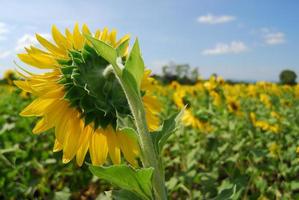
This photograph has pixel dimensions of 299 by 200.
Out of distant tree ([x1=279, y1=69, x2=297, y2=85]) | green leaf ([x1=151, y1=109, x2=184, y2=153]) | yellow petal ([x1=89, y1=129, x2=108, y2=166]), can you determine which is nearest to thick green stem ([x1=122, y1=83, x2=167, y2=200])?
green leaf ([x1=151, y1=109, x2=184, y2=153])

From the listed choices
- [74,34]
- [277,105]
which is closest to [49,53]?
[74,34]

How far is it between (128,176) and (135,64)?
212 mm

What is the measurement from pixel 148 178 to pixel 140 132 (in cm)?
13

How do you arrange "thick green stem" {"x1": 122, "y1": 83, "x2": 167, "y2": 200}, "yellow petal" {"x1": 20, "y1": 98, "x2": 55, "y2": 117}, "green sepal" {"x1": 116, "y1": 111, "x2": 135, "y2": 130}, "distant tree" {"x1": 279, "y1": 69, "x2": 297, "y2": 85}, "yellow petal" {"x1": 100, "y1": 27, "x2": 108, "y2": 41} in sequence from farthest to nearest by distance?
"distant tree" {"x1": 279, "y1": 69, "x2": 297, "y2": 85} → "yellow petal" {"x1": 100, "y1": 27, "x2": 108, "y2": 41} → "yellow petal" {"x1": 20, "y1": 98, "x2": 55, "y2": 117} → "green sepal" {"x1": 116, "y1": 111, "x2": 135, "y2": 130} → "thick green stem" {"x1": 122, "y1": 83, "x2": 167, "y2": 200}

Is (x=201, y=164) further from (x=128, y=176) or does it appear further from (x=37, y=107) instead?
(x=128, y=176)

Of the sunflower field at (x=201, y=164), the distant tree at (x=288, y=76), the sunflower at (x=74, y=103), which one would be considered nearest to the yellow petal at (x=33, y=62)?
the sunflower at (x=74, y=103)

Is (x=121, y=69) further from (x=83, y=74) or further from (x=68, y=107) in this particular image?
(x=68, y=107)

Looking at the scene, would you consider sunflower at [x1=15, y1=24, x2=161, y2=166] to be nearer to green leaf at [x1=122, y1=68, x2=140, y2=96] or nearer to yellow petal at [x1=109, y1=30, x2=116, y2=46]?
yellow petal at [x1=109, y1=30, x2=116, y2=46]

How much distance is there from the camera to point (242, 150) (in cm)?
324

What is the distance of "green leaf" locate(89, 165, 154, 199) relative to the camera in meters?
0.84

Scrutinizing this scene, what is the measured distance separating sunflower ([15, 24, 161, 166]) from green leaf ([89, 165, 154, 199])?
26 cm

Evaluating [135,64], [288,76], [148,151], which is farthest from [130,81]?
[288,76]

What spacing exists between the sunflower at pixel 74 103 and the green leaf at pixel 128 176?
264 millimetres

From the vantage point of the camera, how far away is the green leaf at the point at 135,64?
840 mm
